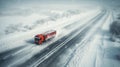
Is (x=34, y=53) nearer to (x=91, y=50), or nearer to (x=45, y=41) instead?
(x=45, y=41)

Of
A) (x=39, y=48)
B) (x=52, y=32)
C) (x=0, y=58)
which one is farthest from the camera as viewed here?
(x=52, y=32)

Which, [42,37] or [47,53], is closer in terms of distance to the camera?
[47,53]

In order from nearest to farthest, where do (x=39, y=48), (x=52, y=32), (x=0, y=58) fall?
(x=0, y=58) → (x=39, y=48) → (x=52, y=32)

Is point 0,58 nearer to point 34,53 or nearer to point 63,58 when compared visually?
point 34,53

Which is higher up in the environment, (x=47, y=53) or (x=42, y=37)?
(x=42, y=37)

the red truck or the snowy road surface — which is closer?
the snowy road surface

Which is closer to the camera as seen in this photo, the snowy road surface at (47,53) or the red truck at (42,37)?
the snowy road surface at (47,53)

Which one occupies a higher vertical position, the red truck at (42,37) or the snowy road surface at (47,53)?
the red truck at (42,37)

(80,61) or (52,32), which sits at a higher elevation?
(52,32)

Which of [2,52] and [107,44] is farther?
[107,44]

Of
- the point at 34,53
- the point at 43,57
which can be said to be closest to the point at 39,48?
the point at 34,53

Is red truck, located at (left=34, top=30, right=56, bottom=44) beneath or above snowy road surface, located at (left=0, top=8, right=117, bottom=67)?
above
